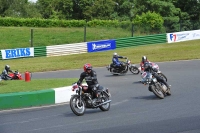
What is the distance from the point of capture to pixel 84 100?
538 inches

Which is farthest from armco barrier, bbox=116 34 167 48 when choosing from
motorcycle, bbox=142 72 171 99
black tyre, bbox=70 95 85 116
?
black tyre, bbox=70 95 85 116

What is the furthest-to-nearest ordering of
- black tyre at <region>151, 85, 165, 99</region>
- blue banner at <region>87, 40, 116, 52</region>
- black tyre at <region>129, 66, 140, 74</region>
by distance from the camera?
blue banner at <region>87, 40, 116, 52</region> → black tyre at <region>129, 66, 140, 74</region> → black tyre at <region>151, 85, 165, 99</region>

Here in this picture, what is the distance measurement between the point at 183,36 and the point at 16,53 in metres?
15.4

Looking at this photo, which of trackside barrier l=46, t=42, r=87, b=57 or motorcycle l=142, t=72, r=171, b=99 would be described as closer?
motorcycle l=142, t=72, r=171, b=99

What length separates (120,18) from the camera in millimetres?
67375

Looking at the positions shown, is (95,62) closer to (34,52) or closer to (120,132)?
(34,52)

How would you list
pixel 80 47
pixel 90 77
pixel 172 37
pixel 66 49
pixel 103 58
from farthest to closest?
pixel 172 37 → pixel 80 47 → pixel 66 49 → pixel 103 58 → pixel 90 77

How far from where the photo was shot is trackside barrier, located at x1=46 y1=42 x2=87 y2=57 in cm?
3725

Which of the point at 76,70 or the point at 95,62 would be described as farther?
the point at 95,62

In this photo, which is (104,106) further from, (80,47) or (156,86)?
(80,47)

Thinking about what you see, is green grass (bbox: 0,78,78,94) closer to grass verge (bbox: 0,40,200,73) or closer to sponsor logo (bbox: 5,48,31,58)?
grass verge (bbox: 0,40,200,73)

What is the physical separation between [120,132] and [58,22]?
152 feet

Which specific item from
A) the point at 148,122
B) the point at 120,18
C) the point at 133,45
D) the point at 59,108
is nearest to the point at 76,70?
the point at 133,45

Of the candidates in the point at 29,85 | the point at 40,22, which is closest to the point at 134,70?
the point at 29,85
